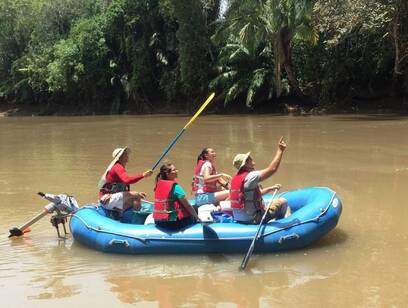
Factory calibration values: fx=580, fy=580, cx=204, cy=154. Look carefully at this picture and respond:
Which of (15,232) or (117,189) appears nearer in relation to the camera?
(117,189)

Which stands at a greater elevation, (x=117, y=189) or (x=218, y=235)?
(x=117, y=189)

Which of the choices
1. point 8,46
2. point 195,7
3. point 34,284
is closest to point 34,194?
point 34,284

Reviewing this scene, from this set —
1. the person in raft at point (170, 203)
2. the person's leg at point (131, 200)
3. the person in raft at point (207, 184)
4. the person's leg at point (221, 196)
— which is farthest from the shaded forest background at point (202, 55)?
the person in raft at point (170, 203)

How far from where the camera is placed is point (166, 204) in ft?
19.4

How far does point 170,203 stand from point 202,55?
2400 centimetres

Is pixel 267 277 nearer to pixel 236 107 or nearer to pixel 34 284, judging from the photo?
pixel 34 284

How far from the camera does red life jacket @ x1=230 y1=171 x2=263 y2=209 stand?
600cm

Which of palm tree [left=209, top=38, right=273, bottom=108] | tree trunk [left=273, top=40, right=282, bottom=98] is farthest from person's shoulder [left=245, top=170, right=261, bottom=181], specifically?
palm tree [left=209, top=38, right=273, bottom=108]

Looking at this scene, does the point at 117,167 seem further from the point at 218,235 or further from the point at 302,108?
the point at 302,108

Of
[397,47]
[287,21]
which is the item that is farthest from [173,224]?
[287,21]

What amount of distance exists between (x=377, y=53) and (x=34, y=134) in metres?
14.2

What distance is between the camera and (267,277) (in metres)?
5.26

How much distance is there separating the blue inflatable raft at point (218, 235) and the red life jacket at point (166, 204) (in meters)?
0.16

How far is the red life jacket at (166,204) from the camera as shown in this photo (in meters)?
5.88
